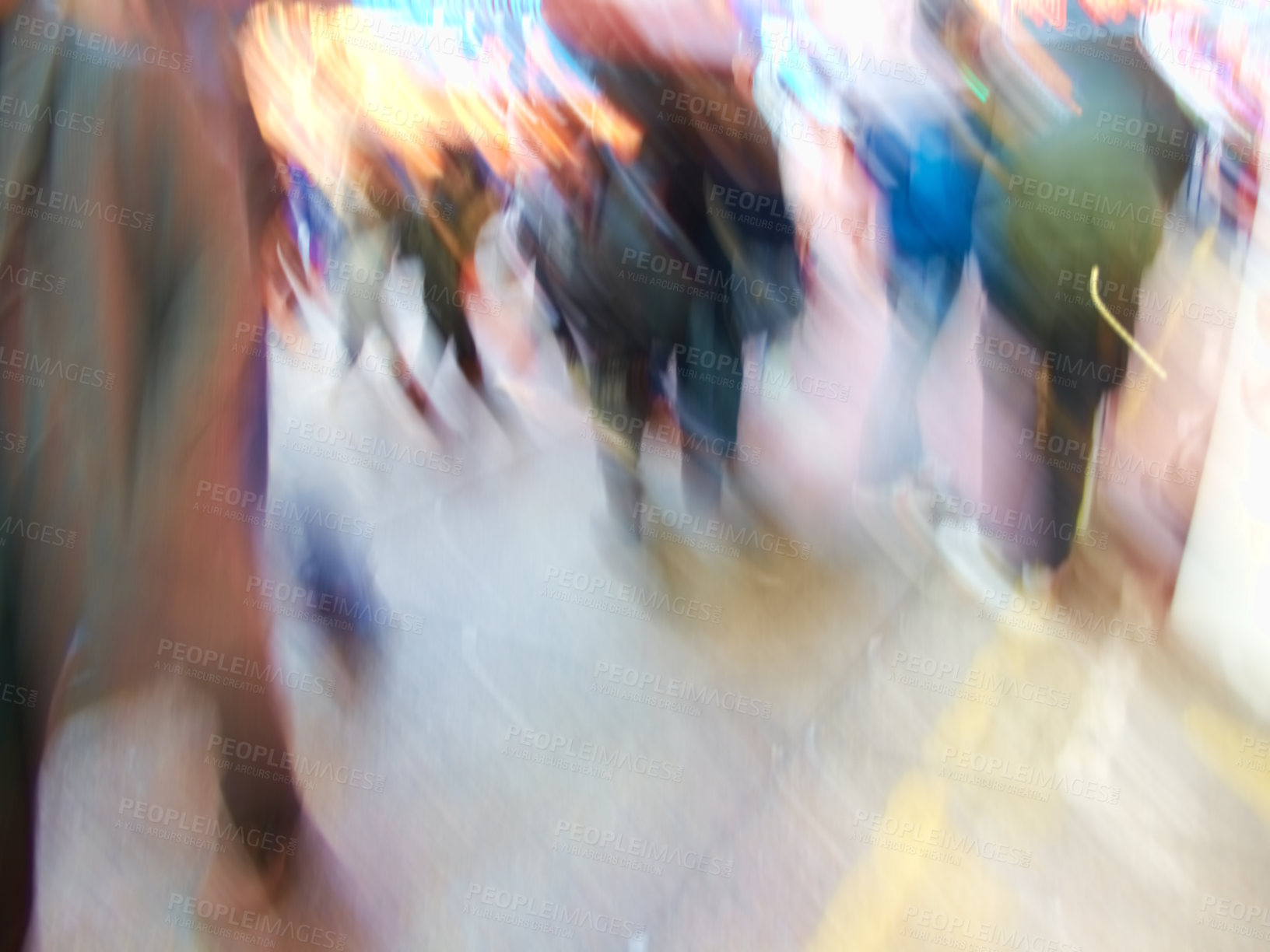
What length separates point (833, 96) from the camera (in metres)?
0.79

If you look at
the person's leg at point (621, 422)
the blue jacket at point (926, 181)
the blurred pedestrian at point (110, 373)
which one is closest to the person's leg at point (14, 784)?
the blurred pedestrian at point (110, 373)

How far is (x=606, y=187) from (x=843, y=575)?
1.81 feet

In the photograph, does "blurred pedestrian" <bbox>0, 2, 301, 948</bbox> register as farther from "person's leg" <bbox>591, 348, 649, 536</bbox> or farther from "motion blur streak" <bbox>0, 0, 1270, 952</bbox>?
"person's leg" <bbox>591, 348, 649, 536</bbox>

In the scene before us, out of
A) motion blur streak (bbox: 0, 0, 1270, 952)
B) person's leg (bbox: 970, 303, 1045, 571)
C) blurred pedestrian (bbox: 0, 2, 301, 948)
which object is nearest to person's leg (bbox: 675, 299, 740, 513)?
motion blur streak (bbox: 0, 0, 1270, 952)

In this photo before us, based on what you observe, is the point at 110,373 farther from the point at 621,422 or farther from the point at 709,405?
the point at 709,405

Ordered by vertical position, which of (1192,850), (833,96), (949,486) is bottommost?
(1192,850)

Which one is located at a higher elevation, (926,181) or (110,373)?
(926,181)

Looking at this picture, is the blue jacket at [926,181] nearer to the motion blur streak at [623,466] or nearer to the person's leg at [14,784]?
the motion blur streak at [623,466]

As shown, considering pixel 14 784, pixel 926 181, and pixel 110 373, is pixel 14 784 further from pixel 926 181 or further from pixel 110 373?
pixel 926 181

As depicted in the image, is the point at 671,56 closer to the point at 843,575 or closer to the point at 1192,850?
the point at 843,575

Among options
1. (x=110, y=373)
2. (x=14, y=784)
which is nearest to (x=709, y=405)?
(x=110, y=373)

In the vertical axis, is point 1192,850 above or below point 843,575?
below

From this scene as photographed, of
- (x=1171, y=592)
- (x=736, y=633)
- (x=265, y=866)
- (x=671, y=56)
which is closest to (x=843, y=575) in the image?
(x=736, y=633)

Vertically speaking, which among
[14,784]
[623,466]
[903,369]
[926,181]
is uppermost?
[926,181]
